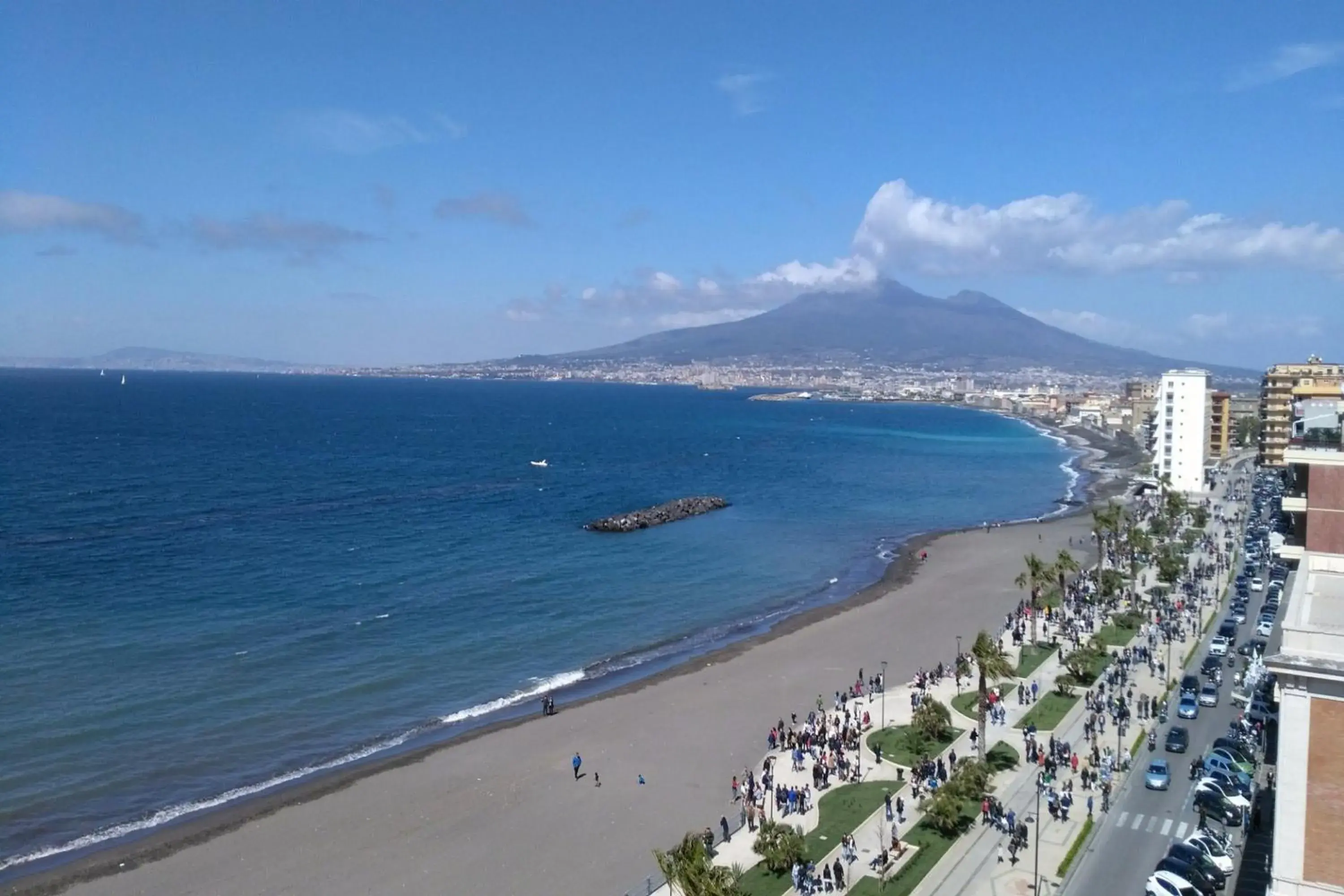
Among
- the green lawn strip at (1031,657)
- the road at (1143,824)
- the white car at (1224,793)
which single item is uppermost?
the white car at (1224,793)

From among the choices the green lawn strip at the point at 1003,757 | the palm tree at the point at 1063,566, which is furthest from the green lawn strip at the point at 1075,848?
the palm tree at the point at 1063,566

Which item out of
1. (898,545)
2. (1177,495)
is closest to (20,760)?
(898,545)

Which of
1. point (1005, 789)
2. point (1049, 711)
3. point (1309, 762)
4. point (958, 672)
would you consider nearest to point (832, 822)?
point (1005, 789)

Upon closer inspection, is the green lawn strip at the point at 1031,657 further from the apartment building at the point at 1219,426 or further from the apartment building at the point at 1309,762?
the apartment building at the point at 1219,426

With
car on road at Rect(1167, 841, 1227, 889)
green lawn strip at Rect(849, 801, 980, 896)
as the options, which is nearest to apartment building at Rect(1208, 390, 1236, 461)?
green lawn strip at Rect(849, 801, 980, 896)

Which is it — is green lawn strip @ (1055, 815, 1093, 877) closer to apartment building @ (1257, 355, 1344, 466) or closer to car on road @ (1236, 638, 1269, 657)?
car on road @ (1236, 638, 1269, 657)
